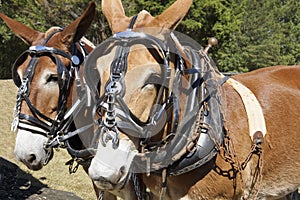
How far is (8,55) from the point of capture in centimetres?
2750

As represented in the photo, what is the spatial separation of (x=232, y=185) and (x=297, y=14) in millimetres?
38884

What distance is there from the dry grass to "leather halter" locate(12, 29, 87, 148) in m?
3.88

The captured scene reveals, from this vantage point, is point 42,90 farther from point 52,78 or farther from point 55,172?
point 55,172

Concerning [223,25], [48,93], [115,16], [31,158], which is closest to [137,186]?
[31,158]

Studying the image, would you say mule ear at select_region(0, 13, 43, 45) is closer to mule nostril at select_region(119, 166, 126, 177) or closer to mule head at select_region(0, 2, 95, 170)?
mule head at select_region(0, 2, 95, 170)

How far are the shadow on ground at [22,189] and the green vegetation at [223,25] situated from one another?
37.3 feet

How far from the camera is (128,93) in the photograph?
2.29 metres

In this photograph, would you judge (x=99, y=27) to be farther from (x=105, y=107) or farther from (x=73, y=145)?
(x=105, y=107)

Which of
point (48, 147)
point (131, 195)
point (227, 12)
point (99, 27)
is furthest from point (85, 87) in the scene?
point (227, 12)

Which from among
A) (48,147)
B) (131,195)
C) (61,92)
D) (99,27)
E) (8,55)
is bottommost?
(8,55)

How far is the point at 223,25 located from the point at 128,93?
61.5 ft

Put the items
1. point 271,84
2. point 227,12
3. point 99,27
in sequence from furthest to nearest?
point 227,12 < point 99,27 < point 271,84

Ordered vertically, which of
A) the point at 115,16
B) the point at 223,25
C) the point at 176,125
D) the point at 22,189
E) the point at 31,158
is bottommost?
the point at 223,25

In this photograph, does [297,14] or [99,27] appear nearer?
[99,27]
